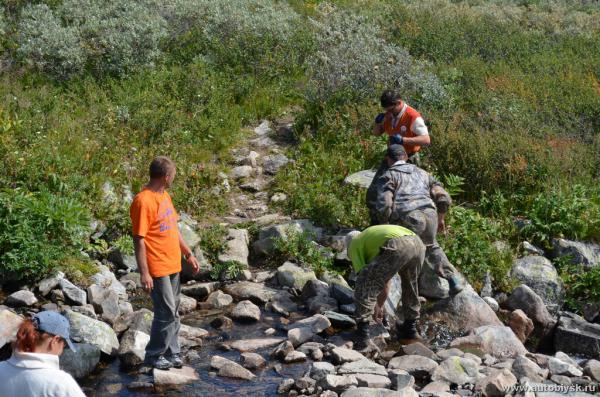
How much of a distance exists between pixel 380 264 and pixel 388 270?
10cm

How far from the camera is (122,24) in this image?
51.1ft

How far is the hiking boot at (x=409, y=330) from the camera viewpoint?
8.49 meters

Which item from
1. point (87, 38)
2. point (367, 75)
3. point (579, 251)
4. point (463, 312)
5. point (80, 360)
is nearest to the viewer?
point (80, 360)

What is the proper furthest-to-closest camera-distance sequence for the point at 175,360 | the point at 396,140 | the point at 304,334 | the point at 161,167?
the point at 396,140
the point at 304,334
the point at 175,360
the point at 161,167

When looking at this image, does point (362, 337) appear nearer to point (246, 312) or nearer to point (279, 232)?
point (246, 312)

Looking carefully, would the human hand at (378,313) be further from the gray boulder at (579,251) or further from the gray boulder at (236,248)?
the gray boulder at (579,251)

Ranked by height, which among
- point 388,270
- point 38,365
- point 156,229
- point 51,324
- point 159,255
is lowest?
point 388,270

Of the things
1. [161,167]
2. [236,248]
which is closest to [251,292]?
[236,248]

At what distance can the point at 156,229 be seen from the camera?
7.06 m

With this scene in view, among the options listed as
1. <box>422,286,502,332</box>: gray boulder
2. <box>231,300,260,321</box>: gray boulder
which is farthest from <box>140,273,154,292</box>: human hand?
<box>422,286,502,332</box>: gray boulder

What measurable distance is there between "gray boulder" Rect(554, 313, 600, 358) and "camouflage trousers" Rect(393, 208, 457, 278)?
1.37 metres

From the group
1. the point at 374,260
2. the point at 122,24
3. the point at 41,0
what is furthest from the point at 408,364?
the point at 41,0

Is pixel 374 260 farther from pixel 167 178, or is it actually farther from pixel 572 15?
pixel 572 15

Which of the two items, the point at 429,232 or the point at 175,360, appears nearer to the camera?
the point at 175,360
